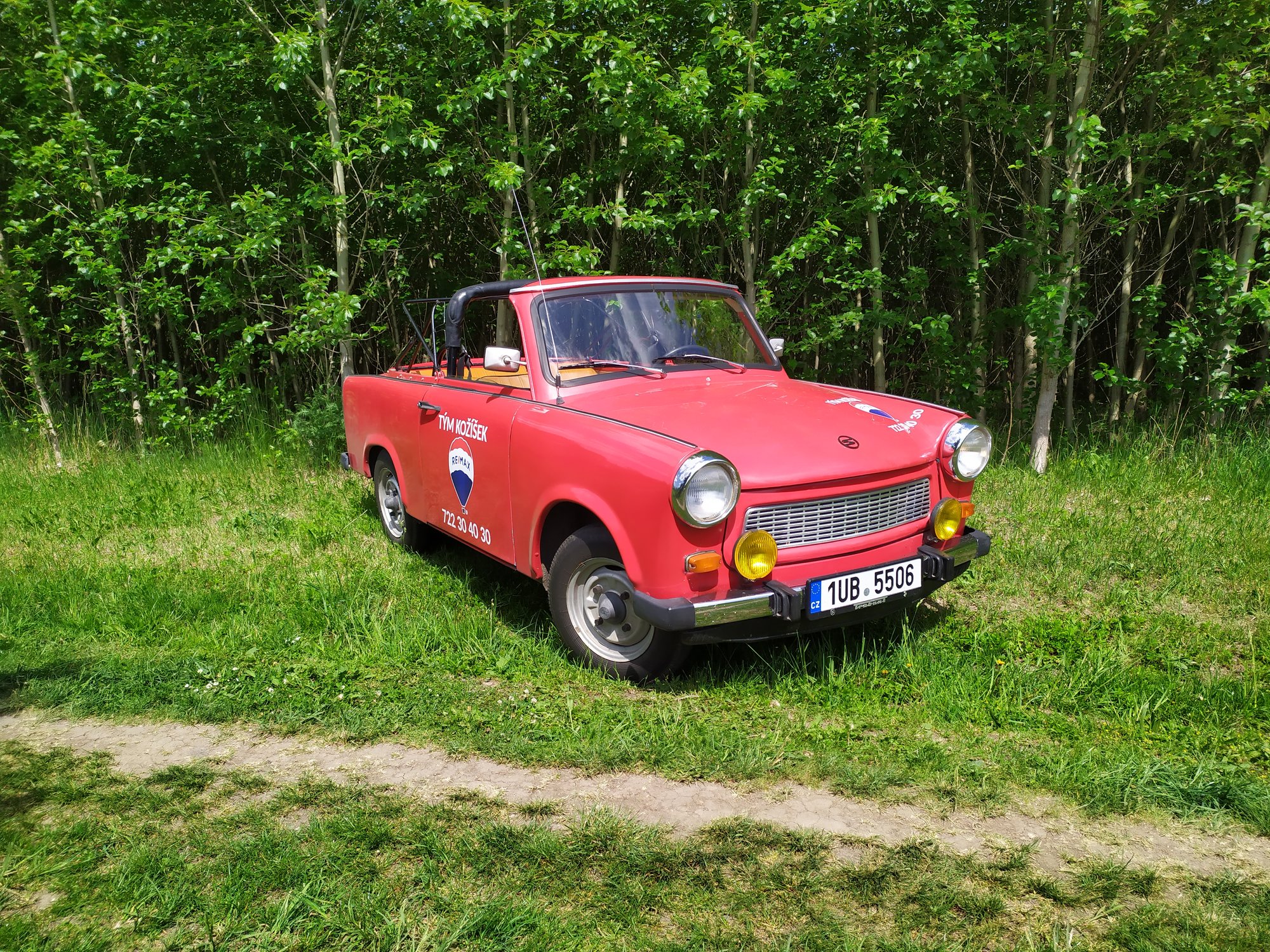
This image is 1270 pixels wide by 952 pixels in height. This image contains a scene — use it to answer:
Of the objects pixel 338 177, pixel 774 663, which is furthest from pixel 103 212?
pixel 774 663

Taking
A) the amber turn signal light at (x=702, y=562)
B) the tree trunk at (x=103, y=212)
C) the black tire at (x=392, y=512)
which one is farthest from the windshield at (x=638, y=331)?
the tree trunk at (x=103, y=212)

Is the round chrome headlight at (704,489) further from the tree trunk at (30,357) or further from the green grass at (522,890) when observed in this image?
the tree trunk at (30,357)

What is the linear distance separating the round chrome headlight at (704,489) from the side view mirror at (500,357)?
4.91 feet

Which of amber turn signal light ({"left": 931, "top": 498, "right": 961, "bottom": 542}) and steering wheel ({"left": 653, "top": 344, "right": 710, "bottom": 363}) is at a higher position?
steering wheel ({"left": 653, "top": 344, "right": 710, "bottom": 363})

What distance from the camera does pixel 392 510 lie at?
6.45 meters

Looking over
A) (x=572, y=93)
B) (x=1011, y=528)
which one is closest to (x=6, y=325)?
(x=572, y=93)

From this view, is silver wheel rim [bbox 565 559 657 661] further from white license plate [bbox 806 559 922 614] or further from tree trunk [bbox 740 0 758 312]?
tree trunk [bbox 740 0 758 312]

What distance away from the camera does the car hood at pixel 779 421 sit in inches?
150

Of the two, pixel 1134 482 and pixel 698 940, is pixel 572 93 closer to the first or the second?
pixel 1134 482

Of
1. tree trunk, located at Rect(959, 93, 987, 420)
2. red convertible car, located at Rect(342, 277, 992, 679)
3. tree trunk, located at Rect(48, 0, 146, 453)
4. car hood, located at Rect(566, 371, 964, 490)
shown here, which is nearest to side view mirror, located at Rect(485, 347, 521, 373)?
red convertible car, located at Rect(342, 277, 992, 679)

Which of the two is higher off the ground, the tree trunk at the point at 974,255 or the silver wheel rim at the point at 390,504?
the tree trunk at the point at 974,255

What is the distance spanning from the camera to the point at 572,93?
9609 millimetres

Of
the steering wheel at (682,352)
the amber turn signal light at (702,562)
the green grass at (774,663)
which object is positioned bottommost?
the green grass at (774,663)

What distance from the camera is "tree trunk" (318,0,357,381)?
8211 mm
